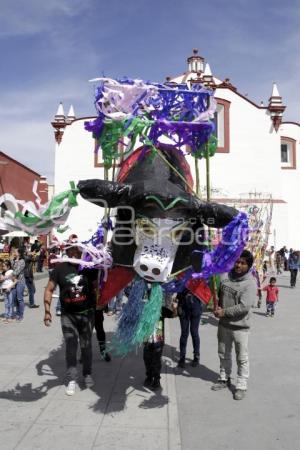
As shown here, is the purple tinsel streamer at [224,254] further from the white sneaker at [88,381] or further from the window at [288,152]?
the window at [288,152]

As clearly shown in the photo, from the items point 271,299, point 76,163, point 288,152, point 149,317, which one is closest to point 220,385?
point 149,317

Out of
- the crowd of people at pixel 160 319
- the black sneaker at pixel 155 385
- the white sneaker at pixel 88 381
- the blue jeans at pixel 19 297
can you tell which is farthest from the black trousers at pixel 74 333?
the blue jeans at pixel 19 297

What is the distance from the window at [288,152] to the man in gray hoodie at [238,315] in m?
21.1

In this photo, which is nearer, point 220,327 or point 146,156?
point 146,156

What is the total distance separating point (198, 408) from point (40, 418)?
1585 mm

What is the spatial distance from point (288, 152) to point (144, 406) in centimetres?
2303

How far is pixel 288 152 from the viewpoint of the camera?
84.0 ft

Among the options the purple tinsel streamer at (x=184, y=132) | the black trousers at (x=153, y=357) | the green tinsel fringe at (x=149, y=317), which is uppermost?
the purple tinsel streamer at (x=184, y=132)

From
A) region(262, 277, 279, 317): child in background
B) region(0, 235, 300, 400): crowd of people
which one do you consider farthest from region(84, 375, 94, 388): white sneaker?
region(262, 277, 279, 317): child in background

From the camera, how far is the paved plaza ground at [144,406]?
395 cm

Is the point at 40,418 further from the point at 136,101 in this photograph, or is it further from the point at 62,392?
the point at 136,101

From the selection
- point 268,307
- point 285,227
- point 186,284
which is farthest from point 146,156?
point 285,227

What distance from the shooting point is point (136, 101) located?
4355 millimetres

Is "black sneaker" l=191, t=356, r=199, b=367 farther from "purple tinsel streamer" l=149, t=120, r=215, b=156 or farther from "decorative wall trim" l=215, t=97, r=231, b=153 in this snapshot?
"decorative wall trim" l=215, t=97, r=231, b=153
